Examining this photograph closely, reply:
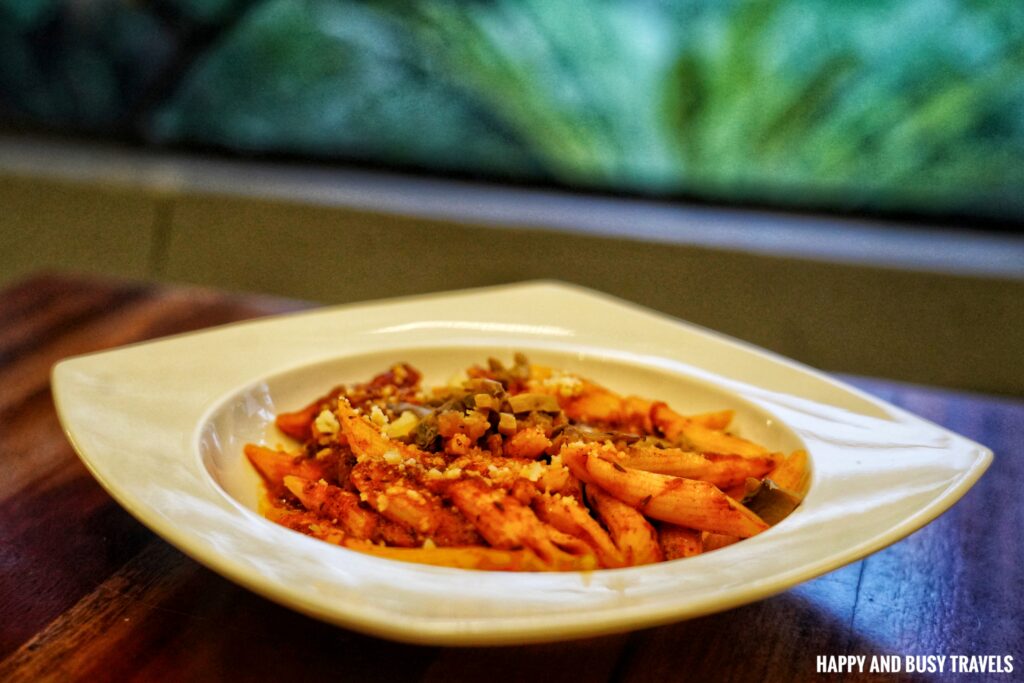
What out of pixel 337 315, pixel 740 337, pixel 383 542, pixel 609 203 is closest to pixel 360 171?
pixel 609 203

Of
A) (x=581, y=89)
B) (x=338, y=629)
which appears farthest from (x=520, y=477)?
(x=581, y=89)

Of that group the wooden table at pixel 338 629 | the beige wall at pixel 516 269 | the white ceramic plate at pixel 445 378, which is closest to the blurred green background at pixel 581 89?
the beige wall at pixel 516 269

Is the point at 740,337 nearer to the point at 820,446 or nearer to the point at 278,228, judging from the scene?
the point at 278,228

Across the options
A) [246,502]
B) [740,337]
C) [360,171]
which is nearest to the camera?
[246,502]

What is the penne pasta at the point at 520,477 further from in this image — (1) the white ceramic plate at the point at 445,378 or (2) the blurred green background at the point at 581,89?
(2) the blurred green background at the point at 581,89

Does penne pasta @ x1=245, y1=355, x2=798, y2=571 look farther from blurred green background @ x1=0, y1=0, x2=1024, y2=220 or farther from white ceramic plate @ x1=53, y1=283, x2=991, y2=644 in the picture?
blurred green background @ x1=0, y1=0, x2=1024, y2=220

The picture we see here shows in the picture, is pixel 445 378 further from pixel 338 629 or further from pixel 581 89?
pixel 581 89

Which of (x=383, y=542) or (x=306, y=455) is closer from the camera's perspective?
(x=383, y=542)
